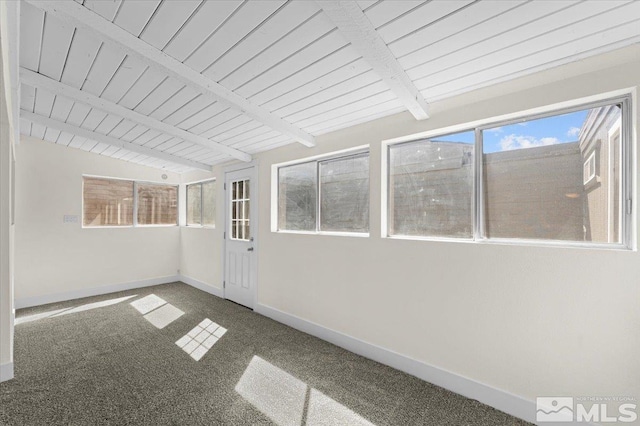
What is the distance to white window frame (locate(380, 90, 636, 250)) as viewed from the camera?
5.49ft

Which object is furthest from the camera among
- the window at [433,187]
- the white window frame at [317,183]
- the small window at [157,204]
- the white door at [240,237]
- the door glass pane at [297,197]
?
the small window at [157,204]

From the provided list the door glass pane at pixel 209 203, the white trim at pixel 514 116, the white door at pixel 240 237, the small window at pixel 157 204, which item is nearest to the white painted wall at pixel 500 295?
the white trim at pixel 514 116

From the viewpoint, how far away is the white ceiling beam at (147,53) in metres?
1.67

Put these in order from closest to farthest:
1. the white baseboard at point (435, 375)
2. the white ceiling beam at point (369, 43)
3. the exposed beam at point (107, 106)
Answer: the white ceiling beam at point (369, 43)
the white baseboard at point (435, 375)
the exposed beam at point (107, 106)

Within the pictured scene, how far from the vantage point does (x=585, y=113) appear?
1861 mm

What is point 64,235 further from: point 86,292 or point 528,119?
point 528,119

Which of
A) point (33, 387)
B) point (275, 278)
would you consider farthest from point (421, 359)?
point (33, 387)

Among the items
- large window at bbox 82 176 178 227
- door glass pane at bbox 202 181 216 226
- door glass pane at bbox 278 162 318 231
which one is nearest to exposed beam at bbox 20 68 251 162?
door glass pane at bbox 278 162 318 231

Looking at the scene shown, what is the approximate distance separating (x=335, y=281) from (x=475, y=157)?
1.79m

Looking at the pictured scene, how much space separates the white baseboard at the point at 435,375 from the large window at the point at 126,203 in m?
4.09

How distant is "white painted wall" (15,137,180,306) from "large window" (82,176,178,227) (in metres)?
0.15

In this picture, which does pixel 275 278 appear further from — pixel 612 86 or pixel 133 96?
pixel 612 86

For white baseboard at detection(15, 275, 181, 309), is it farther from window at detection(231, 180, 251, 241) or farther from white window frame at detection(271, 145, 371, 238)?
white window frame at detection(271, 145, 371, 238)

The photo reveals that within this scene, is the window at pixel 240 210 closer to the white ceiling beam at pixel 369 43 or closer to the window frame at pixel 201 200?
the window frame at pixel 201 200
